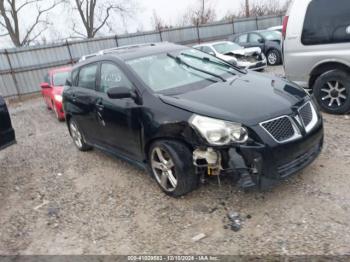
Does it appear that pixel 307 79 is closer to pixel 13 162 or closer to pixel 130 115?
pixel 130 115

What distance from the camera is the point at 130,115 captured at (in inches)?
152

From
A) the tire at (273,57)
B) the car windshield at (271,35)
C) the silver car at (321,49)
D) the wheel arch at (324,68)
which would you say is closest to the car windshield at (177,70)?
the silver car at (321,49)

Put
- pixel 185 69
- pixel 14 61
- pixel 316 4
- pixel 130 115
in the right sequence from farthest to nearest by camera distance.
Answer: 1. pixel 14 61
2. pixel 316 4
3. pixel 185 69
4. pixel 130 115

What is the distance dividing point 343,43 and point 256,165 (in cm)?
342

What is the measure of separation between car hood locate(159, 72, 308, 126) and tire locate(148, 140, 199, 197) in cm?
46

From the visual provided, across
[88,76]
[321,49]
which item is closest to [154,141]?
[88,76]

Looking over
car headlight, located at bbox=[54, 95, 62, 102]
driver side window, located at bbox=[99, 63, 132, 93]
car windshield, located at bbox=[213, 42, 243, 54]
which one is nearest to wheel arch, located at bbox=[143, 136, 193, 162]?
driver side window, located at bbox=[99, 63, 132, 93]

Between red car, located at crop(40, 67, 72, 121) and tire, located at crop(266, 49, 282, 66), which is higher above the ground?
red car, located at crop(40, 67, 72, 121)

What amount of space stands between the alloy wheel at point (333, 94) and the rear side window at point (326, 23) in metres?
0.73

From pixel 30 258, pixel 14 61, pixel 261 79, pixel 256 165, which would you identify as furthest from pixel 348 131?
pixel 14 61

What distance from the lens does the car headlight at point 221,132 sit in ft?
9.95

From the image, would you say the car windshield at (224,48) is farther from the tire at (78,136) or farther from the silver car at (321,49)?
the tire at (78,136)

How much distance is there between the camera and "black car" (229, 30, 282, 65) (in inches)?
520

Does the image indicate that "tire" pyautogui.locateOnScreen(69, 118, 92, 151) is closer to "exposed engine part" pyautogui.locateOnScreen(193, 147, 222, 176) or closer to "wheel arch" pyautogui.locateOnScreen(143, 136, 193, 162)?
"wheel arch" pyautogui.locateOnScreen(143, 136, 193, 162)
